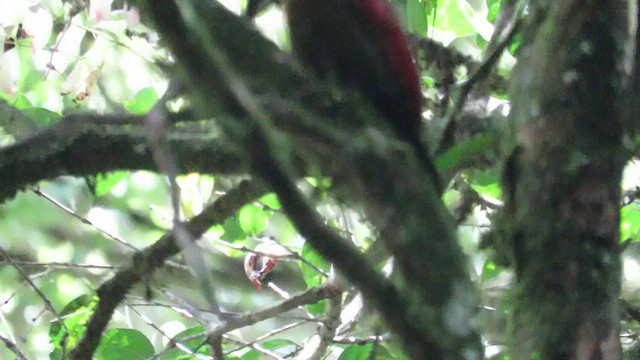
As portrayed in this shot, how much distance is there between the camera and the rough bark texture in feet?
2.03

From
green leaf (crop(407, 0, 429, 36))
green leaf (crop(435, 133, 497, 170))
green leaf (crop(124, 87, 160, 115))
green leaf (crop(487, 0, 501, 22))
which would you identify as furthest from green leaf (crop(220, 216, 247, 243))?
green leaf (crop(435, 133, 497, 170))

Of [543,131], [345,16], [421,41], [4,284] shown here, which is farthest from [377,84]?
[4,284]

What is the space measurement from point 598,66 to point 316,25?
0.29 m

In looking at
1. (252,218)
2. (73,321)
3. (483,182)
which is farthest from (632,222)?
(73,321)

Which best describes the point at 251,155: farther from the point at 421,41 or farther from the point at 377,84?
the point at 421,41

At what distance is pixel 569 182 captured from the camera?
65 cm

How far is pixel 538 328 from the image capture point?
627mm

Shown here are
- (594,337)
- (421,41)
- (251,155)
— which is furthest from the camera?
(421,41)

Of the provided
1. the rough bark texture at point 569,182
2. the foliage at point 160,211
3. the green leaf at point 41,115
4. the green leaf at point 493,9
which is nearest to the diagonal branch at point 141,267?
the foliage at point 160,211

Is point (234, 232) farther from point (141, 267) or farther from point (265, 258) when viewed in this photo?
point (141, 267)

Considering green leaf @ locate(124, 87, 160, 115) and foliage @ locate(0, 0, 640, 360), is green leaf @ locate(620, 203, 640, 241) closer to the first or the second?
foliage @ locate(0, 0, 640, 360)

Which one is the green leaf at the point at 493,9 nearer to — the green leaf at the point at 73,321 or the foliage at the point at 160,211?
the foliage at the point at 160,211

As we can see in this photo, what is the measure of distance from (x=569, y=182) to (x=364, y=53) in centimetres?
26

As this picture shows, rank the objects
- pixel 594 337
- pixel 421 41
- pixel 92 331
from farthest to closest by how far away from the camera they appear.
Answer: pixel 421 41 → pixel 92 331 → pixel 594 337
